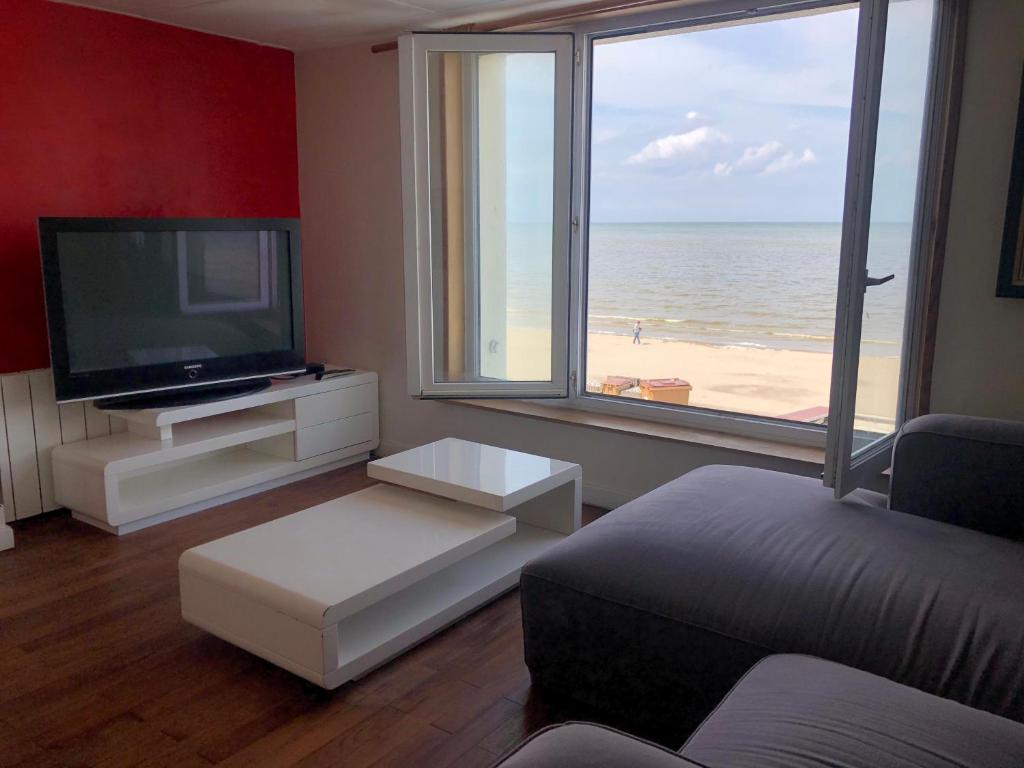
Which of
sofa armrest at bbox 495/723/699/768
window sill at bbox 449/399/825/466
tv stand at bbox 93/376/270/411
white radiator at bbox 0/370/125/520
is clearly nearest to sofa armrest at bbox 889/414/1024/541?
window sill at bbox 449/399/825/466

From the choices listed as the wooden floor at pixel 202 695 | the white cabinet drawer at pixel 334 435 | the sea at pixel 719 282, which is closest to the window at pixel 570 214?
the white cabinet drawer at pixel 334 435

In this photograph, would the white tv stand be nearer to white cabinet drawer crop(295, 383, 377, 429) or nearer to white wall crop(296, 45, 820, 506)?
white cabinet drawer crop(295, 383, 377, 429)

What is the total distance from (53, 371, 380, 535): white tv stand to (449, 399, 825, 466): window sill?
2.05 feet

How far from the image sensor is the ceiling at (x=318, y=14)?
10.7 feet

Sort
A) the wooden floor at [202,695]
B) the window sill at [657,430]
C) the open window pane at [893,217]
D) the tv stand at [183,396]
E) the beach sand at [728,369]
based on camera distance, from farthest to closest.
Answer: the beach sand at [728,369] < the tv stand at [183,396] < the window sill at [657,430] < the open window pane at [893,217] < the wooden floor at [202,695]

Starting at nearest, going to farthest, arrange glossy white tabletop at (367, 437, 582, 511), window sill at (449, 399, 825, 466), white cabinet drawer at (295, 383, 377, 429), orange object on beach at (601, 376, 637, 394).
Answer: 1. glossy white tabletop at (367, 437, 582, 511)
2. window sill at (449, 399, 825, 466)
3. white cabinet drawer at (295, 383, 377, 429)
4. orange object on beach at (601, 376, 637, 394)

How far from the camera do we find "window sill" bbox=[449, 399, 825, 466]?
120 inches

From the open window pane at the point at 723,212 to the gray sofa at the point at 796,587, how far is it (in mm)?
9216

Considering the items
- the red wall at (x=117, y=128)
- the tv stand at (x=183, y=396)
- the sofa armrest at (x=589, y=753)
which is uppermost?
the red wall at (x=117, y=128)

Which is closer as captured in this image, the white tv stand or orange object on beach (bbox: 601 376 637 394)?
the white tv stand

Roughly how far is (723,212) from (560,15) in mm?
11658

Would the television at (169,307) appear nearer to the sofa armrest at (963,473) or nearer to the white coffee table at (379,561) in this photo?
the white coffee table at (379,561)

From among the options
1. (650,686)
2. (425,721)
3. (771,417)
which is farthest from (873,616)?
(771,417)

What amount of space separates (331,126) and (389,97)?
16.8 inches
